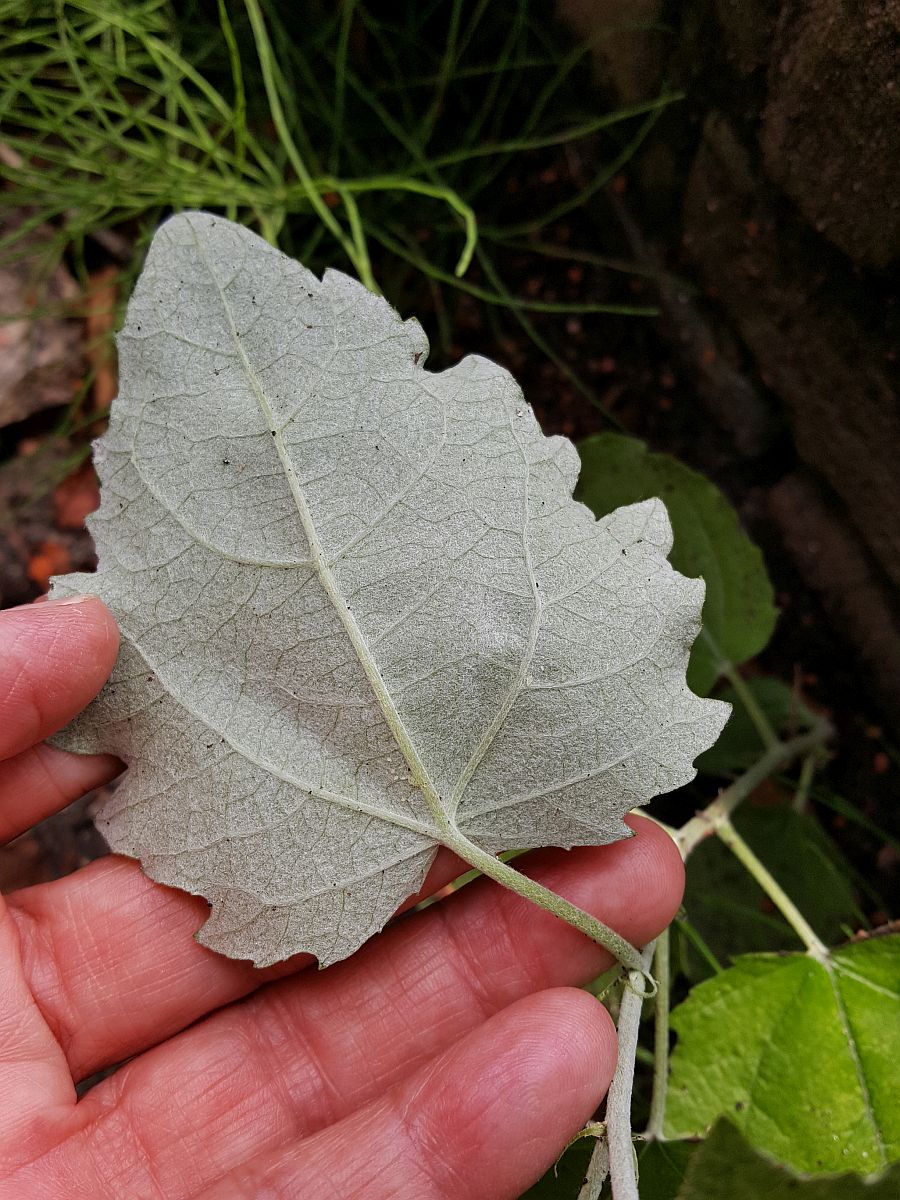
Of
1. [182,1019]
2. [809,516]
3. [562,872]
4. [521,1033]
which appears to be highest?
[809,516]

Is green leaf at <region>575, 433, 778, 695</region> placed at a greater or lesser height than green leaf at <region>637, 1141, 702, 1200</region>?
greater

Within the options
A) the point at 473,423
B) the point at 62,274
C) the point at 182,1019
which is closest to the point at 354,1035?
the point at 182,1019

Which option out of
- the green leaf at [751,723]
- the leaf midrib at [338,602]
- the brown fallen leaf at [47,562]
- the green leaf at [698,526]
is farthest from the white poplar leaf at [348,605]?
the brown fallen leaf at [47,562]

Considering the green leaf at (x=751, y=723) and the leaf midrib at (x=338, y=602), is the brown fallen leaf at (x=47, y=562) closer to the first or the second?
the leaf midrib at (x=338, y=602)

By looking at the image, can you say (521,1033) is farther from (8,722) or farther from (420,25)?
(420,25)

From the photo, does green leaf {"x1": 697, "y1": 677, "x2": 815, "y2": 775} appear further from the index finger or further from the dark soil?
the index finger

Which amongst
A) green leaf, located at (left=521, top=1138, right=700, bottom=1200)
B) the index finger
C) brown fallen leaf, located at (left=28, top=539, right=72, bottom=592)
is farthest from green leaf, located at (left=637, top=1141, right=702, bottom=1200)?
brown fallen leaf, located at (left=28, top=539, right=72, bottom=592)

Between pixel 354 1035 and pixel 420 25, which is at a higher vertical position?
pixel 420 25
